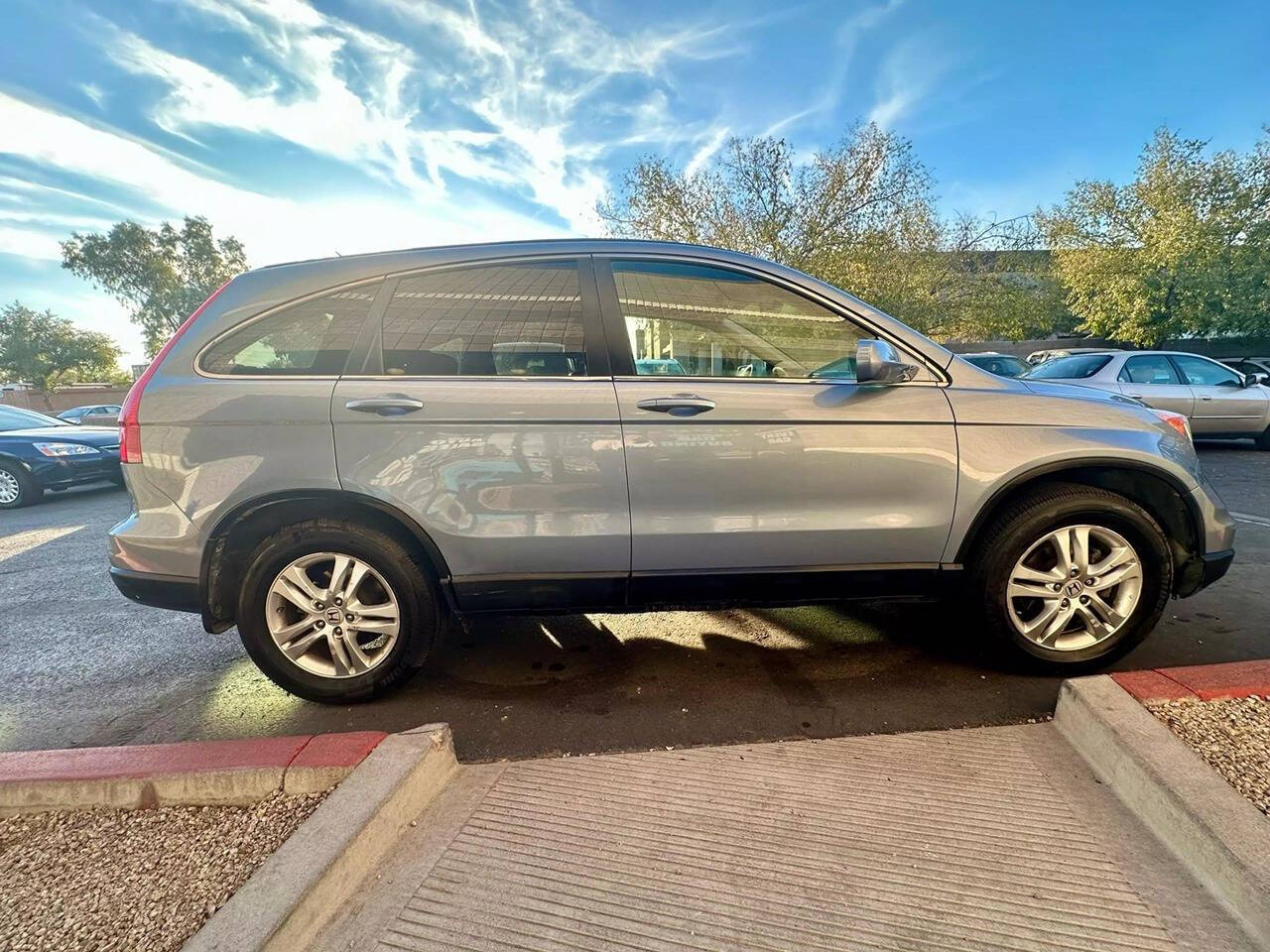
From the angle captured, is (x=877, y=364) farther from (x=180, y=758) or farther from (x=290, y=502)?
(x=180, y=758)

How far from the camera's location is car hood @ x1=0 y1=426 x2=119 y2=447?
7196 millimetres

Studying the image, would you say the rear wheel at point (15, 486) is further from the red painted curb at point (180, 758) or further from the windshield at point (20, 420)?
the red painted curb at point (180, 758)

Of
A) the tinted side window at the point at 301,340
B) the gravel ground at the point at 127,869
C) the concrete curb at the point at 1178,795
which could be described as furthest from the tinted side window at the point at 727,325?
the gravel ground at the point at 127,869

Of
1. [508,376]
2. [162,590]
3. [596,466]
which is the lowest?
[162,590]

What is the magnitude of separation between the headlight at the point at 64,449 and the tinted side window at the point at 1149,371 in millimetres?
13989

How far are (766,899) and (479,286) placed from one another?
237 centimetres

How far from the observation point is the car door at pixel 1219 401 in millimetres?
7648

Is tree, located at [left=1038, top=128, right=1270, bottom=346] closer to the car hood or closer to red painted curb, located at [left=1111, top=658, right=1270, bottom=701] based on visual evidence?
red painted curb, located at [left=1111, top=658, right=1270, bottom=701]

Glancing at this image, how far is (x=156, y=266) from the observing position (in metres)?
32.9

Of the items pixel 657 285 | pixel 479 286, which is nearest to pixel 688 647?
pixel 657 285

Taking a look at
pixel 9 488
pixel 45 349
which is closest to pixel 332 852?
pixel 9 488

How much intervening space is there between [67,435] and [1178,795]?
1106 centimetres

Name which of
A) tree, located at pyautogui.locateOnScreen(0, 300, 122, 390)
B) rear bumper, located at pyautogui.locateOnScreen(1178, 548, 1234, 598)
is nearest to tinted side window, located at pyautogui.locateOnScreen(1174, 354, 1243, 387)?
rear bumper, located at pyautogui.locateOnScreen(1178, 548, 1234, 598)

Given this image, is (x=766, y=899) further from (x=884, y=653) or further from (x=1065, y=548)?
(x=1065, y=548)
